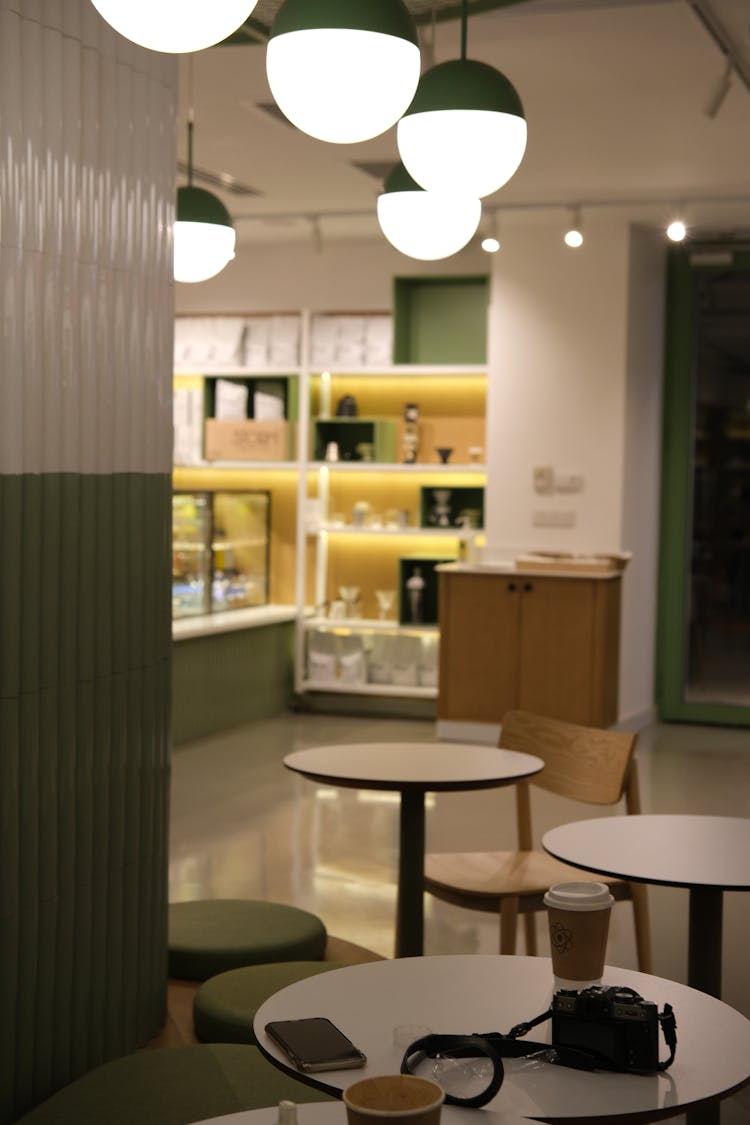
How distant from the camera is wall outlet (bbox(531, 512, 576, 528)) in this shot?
8.88 meters

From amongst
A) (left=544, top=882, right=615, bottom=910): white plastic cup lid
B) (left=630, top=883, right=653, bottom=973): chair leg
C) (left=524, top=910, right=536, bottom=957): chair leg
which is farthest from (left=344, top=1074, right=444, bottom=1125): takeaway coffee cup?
(left=524, top=910, right=536, bottom=957): chair leg

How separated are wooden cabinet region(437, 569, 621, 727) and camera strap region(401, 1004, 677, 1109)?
639 cm

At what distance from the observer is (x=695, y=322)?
950 centimetres

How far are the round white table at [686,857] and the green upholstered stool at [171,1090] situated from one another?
0.75 m

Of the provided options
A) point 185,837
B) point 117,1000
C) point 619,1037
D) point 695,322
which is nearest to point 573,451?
point 695,322

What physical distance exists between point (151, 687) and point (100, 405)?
28.1 inches

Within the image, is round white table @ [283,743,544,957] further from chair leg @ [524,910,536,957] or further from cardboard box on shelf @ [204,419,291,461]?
cardboard box on shelf @ [204,419,291,461]

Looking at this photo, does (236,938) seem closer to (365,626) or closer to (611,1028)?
(611,1028)

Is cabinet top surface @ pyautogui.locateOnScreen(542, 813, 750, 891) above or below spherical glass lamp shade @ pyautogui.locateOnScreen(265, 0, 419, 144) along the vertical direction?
below

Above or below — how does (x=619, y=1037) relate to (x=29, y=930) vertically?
above

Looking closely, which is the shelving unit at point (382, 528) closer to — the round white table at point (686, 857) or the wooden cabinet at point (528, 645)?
the wooden cabinet at point (528, 645)

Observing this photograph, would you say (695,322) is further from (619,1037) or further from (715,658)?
(619,1037)

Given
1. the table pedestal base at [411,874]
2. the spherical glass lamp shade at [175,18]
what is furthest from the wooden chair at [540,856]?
the spherical glass lamp shade at [175,18]

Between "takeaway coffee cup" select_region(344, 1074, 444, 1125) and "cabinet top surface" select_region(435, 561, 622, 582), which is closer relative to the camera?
"takeaway coffee cup" select_region(344, 1074, 444, 1125)
